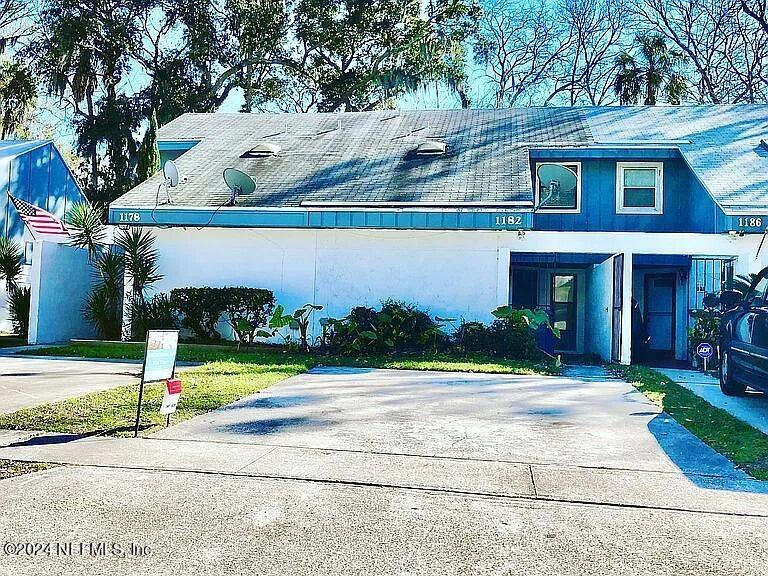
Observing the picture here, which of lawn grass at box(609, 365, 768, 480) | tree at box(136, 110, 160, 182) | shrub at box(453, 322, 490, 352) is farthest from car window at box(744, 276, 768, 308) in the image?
tree at box(136, 110, 160, 182)

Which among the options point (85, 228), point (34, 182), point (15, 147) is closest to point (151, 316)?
point (85, 228)

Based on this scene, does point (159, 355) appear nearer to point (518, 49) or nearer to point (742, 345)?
point (742, 345)

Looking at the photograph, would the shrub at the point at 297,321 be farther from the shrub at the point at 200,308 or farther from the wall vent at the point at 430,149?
the wall vent at the point at 430,149

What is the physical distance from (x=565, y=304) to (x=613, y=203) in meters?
3.21

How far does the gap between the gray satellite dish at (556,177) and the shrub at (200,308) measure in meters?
7.64

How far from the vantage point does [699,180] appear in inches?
639

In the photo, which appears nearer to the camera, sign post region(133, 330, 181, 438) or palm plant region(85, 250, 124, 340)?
sign post region(133, 330, 181, 438)

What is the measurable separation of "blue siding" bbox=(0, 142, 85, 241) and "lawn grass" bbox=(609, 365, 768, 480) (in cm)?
1913

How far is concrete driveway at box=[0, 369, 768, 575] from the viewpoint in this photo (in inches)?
168

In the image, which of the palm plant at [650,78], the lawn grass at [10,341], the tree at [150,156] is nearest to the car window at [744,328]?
the lawn grass at [10,341]

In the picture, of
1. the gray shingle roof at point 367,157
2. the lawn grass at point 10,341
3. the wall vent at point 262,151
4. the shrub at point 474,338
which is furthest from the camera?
the wall vent at point 262,151

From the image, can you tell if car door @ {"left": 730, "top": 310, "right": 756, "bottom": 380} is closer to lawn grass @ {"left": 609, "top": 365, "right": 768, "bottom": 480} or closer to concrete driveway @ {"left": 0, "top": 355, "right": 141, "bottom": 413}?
lawn grass @ {"left": 609, "top": 365, "right": 768, "bottom": 480}

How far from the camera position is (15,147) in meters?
24.0

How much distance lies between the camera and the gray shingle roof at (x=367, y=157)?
1638 centimetres
